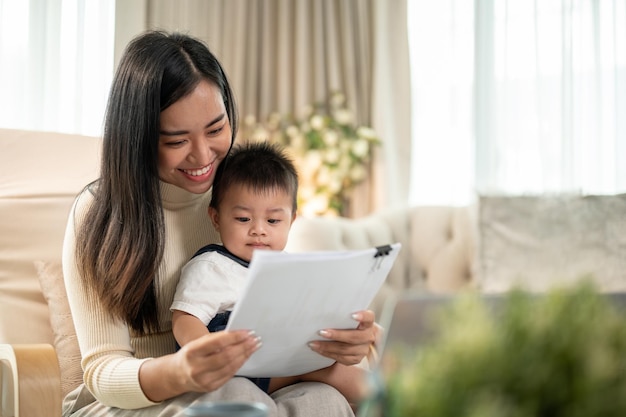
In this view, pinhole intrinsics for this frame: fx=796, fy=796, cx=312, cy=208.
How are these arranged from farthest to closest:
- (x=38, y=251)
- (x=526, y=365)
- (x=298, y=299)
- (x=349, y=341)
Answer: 1. (x=38, y=251)
2. (x=349, y=341)
3. (x=298, y=299)
4. (x=526, y=365)

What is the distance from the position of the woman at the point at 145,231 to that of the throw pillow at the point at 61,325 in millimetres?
121

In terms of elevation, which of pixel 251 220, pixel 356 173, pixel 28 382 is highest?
pixel 356 173

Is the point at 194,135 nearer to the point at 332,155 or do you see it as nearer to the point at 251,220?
the point at 251,220

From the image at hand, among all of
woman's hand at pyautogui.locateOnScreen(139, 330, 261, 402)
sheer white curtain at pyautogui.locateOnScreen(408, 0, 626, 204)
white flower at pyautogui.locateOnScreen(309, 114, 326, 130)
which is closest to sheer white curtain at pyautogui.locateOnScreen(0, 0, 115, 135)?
Answer: white flower at pyautogui.locateOnScreen(309, 114, 326, 130)

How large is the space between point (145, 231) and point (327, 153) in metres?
2.82

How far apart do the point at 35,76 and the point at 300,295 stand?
2.75 m

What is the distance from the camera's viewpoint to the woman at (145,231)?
140 cm

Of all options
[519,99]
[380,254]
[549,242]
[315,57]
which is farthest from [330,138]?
[380,254]

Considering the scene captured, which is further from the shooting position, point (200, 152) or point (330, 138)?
point (330, 138)

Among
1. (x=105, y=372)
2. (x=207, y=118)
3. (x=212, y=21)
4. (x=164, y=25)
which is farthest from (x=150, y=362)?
(x=212, y=21)

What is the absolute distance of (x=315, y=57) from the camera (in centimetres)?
468

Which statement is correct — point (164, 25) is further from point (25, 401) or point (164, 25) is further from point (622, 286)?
point (25, 401)

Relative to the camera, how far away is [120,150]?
1.57 metres

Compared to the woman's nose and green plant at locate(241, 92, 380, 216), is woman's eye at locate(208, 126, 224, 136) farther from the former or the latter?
green plant at locate(241, 92, 380, 216)
